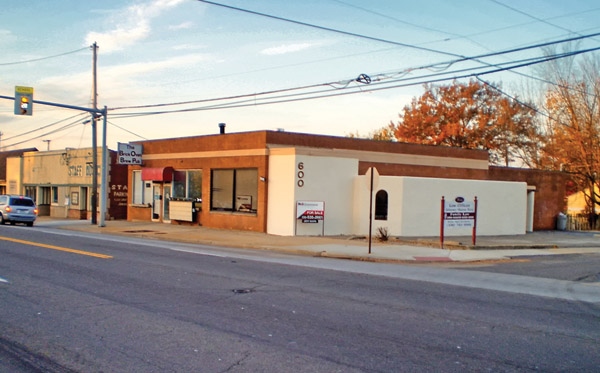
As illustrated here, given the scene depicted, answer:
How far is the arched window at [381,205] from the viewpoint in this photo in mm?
23172

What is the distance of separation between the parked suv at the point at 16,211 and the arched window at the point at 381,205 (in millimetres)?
20938

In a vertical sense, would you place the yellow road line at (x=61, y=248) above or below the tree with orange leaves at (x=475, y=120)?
below

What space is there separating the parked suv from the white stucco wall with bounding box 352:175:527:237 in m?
19.9

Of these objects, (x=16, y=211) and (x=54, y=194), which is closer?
(x=16, y=211)

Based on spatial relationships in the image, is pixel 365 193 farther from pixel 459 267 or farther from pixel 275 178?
pixel 459 267

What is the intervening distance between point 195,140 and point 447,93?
29.2 meters

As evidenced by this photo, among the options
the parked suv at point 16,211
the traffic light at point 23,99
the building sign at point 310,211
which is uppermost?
the traffic light at point 23,99

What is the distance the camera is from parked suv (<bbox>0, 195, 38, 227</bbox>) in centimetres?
3123

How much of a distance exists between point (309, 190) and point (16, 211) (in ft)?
61.8

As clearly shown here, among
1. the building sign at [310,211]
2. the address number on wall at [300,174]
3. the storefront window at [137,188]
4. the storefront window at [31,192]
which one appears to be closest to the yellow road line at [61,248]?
the building sign at [310,211]

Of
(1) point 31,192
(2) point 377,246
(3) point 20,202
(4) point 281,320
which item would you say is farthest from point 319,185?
(1) point 31,192

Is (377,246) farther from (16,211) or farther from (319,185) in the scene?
(16,211)

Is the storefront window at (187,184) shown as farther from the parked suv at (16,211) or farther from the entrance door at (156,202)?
the parked suv at (16,211)

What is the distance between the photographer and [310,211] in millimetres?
22828
